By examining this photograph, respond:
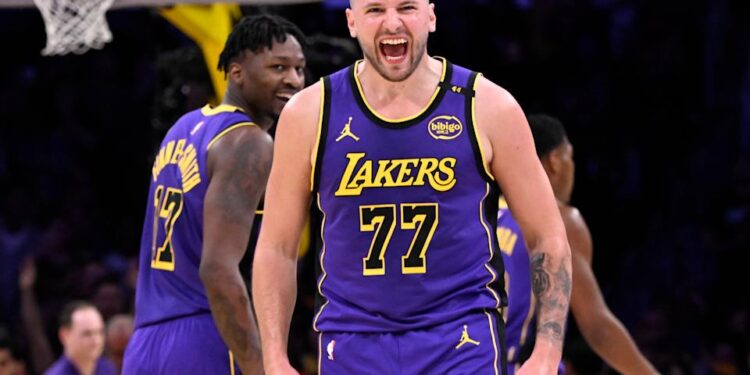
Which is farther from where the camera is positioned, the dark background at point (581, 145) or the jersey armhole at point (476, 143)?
the dark background at point (581, 145)

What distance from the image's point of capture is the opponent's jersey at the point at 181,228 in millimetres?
5352

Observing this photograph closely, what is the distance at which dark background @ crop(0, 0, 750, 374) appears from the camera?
10.2m

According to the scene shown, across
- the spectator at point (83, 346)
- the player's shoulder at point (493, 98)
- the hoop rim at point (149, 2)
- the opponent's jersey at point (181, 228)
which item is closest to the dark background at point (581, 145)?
the spectator at point (83, 346)

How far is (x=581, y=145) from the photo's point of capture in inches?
441

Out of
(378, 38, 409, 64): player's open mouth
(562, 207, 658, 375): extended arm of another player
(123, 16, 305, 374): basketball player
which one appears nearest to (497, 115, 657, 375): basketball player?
(562, 207, 658, 375): extended arm of another player

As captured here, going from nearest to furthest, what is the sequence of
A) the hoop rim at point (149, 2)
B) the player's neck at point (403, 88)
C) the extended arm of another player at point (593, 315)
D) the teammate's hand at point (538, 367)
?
the teammate's hand at point (538, 367)
the player's neck at point (403, 88)
the extended arm of another player at point (593, 315)
the hoop rim at point (149, 2)

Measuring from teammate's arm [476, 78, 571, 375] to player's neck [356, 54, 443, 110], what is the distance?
166 millimetres

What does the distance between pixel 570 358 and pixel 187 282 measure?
526cm

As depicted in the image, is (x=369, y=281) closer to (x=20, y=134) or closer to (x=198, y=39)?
(x=198, y=39)

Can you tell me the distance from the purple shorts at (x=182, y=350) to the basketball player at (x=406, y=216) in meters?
1.07

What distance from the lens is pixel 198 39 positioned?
7645 millimetres

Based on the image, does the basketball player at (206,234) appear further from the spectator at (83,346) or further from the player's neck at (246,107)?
the spectator at (83,346)

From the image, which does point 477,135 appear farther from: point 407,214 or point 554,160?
point 554,160

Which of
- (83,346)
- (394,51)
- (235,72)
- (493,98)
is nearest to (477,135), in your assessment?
(493,98)
